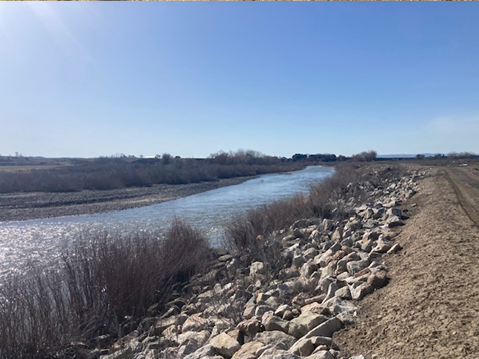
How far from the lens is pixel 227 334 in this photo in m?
5.49

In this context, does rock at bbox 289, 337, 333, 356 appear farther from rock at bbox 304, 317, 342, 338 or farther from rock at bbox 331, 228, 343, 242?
rock at bbox 331, 228, 343, 242

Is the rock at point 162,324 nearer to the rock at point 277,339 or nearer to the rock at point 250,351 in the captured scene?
the rock at point 277,339

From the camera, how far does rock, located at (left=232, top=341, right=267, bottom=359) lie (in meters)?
4.59

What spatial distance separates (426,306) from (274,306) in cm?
252

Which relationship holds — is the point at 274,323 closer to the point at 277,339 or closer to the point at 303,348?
the point at 277,339

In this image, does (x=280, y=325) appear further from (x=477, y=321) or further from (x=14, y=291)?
(x=14, y=291)

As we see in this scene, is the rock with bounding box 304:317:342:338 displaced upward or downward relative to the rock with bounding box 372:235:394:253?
downward

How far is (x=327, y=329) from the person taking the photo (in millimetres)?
4762

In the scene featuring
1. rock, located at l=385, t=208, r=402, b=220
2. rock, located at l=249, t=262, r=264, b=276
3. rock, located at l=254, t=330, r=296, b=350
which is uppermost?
rock, located at l=385, t=208, r=402, b=220

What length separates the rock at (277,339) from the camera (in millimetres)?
4715

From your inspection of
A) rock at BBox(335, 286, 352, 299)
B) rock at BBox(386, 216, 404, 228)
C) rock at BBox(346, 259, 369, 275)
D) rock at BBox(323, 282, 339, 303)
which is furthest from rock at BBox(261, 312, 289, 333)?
rock at BBox(386, 216, 404, 228)

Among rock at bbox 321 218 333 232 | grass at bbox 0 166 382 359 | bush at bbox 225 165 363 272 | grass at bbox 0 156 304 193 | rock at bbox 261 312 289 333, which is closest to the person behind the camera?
rock at bbox 261 312 289 333

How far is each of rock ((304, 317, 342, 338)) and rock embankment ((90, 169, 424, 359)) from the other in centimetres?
1

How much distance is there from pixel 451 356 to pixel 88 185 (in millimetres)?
44373
